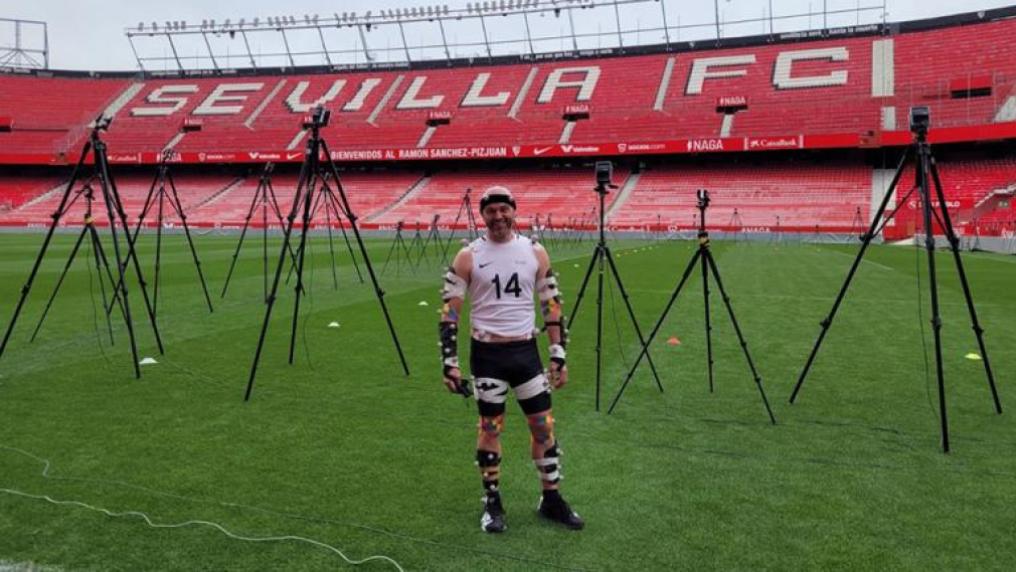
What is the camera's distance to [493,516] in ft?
13.4

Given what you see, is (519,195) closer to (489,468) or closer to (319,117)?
(319,117)

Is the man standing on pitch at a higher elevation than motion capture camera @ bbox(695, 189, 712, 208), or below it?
below

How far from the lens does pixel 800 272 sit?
20141 millimetres

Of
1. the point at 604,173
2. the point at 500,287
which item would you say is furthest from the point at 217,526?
the point at 604,173

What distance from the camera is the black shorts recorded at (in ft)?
13.5

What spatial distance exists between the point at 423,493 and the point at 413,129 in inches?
2085

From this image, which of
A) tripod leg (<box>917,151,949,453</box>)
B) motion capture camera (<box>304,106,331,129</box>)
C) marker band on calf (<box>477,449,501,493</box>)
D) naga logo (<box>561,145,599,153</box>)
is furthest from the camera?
naga logo (<box>561,145,599,153</box>)

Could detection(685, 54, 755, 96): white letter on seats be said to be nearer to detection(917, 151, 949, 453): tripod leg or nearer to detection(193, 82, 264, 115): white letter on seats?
detection(193, 82, 264, 115): white letter on seats

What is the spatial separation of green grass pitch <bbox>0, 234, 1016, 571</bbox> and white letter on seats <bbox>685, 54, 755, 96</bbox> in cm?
4497

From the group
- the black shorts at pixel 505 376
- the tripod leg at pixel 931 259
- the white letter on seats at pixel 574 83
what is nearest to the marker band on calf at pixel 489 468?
the black shorts at pixel 505 376

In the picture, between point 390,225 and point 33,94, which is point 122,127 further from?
point 390,225

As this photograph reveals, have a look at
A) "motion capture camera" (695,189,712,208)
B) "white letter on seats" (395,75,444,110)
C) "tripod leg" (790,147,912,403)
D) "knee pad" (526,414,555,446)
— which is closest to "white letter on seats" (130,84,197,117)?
"white letter on seats" (395,75,444,110)

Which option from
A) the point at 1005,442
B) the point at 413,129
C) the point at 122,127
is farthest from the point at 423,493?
the point at 122,127

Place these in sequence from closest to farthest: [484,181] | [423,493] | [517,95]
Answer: [423,493], [484,181], [517,95]
